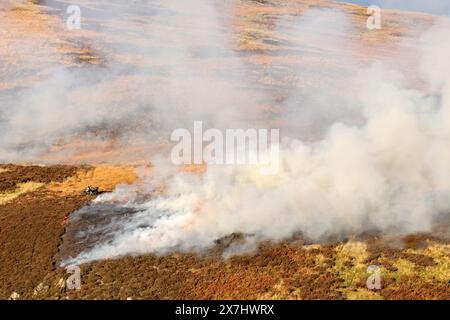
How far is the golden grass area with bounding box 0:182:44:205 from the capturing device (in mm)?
26141

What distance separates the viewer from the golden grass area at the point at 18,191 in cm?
2614

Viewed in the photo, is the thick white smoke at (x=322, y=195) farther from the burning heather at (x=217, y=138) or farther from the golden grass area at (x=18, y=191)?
the golden grass area at (x=18, y=191)

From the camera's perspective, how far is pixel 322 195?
2173 centimetres

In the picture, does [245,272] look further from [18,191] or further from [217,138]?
[217,138]

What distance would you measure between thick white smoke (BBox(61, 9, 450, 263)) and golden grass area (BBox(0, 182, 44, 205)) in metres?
5.36

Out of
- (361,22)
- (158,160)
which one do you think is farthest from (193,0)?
(158,160)

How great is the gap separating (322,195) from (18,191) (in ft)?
57.4

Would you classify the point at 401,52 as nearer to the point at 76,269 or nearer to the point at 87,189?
the point at 87,189

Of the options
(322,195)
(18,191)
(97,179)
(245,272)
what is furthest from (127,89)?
(245,272)

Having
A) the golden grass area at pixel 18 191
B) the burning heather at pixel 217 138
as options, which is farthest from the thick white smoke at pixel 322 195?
the golden grass area at pixel 18 191

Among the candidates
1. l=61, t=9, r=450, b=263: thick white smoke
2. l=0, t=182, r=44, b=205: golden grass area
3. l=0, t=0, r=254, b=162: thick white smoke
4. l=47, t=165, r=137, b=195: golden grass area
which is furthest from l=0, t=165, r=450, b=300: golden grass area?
l=0, t=0, r=254, b=162: thick white smoke

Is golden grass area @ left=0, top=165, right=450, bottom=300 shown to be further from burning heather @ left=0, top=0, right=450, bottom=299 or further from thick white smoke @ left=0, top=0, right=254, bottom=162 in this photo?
thick white smoke @ left=0, top=0, right=254, bottom=162

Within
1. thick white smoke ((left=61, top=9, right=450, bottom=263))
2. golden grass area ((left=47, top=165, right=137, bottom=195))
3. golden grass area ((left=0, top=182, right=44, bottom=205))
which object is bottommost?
golden grass area ((left=0, top=182, right=44, bottom=205))

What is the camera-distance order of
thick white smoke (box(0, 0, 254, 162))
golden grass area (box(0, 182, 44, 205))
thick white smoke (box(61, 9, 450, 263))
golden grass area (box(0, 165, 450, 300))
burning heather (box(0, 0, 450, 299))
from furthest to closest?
thick white smoke (box(0, 0, 254, 162)) < golden grass area (box(0, 182, 44, 205)) < thick white smoke (box(61, 9, 450, 263)) < burning heather (box(0, 0, 450, 299)) < golden grass area (box(0, 165, 450, 300))
